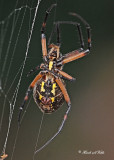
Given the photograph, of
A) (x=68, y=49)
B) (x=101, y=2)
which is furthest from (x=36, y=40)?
(x=101, y=2)

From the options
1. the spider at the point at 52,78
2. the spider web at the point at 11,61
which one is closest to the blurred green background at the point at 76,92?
the spider web at the point at 11,61

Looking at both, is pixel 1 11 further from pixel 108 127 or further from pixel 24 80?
pixel 108 127

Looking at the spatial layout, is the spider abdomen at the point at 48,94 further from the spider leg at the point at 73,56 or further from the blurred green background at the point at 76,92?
the blurred green background at the point at 76,92

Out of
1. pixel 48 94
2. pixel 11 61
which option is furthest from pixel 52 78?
pixel 11 61

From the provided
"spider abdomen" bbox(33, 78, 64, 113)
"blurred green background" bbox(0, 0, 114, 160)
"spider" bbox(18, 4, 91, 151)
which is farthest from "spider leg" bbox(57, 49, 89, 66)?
"blurred green background" bbox(0, 0, 114, 160)

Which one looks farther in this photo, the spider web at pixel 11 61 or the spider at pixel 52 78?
the spider web at pixel 11 61

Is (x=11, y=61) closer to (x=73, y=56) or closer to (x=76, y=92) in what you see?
(x=76, y=92)

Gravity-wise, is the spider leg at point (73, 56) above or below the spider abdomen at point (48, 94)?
above
